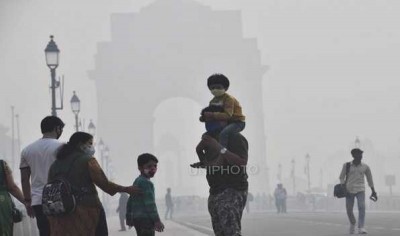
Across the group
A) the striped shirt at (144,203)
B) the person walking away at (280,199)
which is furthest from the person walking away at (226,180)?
the person walking away at (280,199)

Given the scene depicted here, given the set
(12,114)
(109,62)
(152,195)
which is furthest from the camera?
(12,114)

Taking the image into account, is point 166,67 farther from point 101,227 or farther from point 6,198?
point 101,227

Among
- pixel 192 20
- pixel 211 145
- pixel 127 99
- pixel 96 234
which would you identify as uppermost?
pixel 192 20

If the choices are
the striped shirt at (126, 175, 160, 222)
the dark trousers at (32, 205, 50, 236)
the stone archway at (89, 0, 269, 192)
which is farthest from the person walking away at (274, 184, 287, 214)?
the stone archway at (89, 0, 269, 192)

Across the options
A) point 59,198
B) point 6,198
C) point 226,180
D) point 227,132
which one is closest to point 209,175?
point 226,180

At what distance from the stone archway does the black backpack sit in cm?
7576

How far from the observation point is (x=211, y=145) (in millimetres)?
8062

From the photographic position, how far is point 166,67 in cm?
8938

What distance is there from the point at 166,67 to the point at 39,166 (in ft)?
263

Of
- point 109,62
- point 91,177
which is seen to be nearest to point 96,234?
point 91,177

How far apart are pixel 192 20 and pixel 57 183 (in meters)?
81.4

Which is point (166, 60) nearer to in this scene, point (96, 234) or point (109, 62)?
point (109, 62)

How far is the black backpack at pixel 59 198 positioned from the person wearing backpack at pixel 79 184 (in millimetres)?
38

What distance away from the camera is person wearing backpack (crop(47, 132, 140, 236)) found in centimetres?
817
